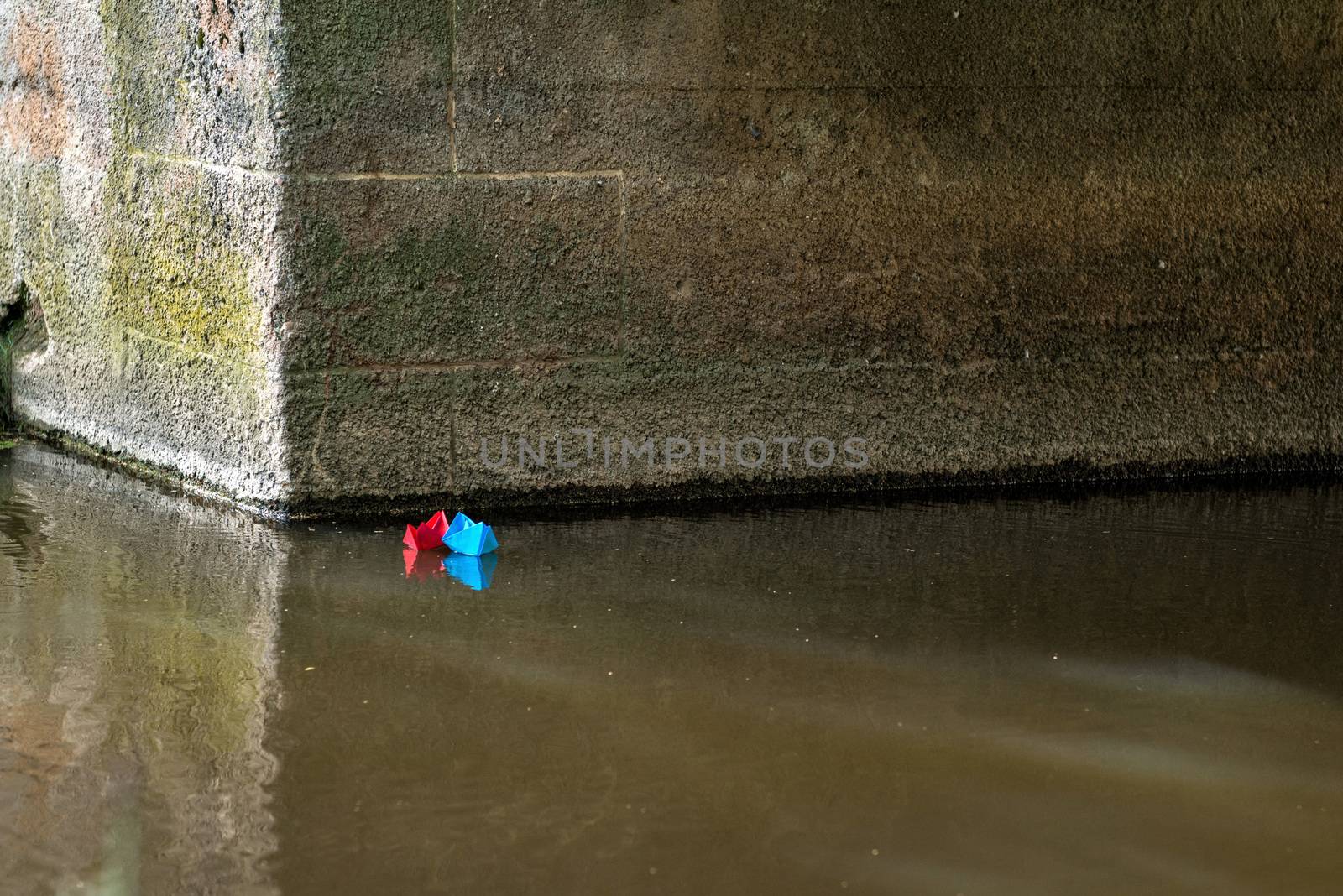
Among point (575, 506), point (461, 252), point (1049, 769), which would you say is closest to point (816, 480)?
point (575, 506)

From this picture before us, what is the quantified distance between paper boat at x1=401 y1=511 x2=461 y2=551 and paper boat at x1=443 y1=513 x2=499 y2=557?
0.02 metres

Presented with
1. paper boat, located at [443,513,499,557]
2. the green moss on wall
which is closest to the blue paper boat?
paper boat, located at [443,513,499,557]

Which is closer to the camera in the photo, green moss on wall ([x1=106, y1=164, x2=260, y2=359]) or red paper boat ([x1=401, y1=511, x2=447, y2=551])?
red paper boat ([x1=401, y1=511, x2=447, y2=551])

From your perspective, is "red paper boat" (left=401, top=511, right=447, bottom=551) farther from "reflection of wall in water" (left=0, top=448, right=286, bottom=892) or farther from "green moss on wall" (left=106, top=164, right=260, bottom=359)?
"green moss on wall" (left=106, top=164, right=260, bottom=359)

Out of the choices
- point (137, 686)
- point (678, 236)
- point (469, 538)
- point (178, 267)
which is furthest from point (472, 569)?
point (178, 267)

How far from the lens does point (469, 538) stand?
12.5 feet

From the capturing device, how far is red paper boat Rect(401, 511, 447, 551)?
383 centimetres

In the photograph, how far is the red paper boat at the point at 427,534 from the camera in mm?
3832

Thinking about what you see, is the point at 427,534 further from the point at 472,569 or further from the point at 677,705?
the point at 677,705

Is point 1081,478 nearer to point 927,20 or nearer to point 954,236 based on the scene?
point 954,236

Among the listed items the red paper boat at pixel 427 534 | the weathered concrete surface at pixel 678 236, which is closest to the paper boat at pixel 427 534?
the red paper boat at pixel 427 534

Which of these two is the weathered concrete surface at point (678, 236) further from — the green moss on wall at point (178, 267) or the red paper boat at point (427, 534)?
the red paper boat at point (427, 534)

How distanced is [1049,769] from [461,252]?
2150mm

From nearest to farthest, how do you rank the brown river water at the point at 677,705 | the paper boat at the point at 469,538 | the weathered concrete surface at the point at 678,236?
the brown river water at the point at 677,705
the paper boat at the point at 469,538
the weathered concrete surface at the point at 678,236
